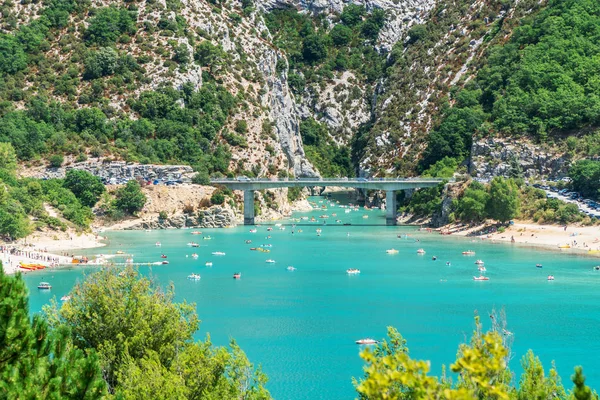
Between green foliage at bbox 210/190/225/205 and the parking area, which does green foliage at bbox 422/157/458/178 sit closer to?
the parking area

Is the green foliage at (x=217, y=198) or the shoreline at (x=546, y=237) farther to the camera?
the green foliage at (x=217, y=198)

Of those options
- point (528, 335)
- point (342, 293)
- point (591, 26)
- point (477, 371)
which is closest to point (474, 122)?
point (591, 26)

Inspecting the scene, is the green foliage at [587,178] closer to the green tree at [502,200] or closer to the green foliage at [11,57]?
the green tree at [502,200]

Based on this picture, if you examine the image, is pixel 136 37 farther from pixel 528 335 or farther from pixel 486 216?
pixel 528 335

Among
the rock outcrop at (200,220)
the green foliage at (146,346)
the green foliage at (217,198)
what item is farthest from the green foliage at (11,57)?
the green foliage at (146,346)

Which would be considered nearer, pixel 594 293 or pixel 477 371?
pixel 477 371

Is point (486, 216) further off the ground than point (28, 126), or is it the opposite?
point (28, 126)
